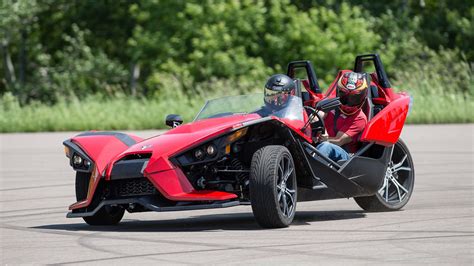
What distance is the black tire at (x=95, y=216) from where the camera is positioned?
11250mm

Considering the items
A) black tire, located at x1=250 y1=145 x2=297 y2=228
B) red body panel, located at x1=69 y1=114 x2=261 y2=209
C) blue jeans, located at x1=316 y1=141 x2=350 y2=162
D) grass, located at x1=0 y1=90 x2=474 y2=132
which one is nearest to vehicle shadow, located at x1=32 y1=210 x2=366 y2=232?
black tire, located at x1=250 y1=145 x2=297 y2=228

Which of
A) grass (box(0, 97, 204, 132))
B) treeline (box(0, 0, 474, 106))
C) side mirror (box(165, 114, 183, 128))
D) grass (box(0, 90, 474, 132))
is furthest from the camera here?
treeline (box(0, 0, 474, 106))

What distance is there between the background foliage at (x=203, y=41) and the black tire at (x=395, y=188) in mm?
25141

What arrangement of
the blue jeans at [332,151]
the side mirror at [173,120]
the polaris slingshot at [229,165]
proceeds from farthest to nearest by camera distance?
the side mirror at [173,120] < the blue jeans at [332,151] < the polaris slingshot at [229,165]

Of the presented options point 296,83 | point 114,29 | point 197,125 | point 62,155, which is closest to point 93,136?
point 197,125

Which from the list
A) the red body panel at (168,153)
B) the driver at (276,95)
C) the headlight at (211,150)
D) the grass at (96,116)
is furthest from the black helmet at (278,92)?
the grass at (96,116)

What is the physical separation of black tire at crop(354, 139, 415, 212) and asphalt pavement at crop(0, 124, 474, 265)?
6.1 inches

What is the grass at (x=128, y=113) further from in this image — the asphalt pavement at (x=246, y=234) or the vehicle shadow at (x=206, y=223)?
the vehicle shadow at (x=206, y=223)

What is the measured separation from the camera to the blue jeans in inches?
454

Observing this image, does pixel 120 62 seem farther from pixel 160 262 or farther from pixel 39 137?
pixel 160 262

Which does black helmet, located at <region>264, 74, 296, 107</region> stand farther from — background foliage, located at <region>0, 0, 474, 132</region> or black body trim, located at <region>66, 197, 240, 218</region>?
background foliage, located at <region>0, 0, 474, 132</region>

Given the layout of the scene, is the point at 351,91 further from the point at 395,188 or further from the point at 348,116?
the point at 395,188

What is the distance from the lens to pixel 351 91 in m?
12.4

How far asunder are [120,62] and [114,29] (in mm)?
1974
